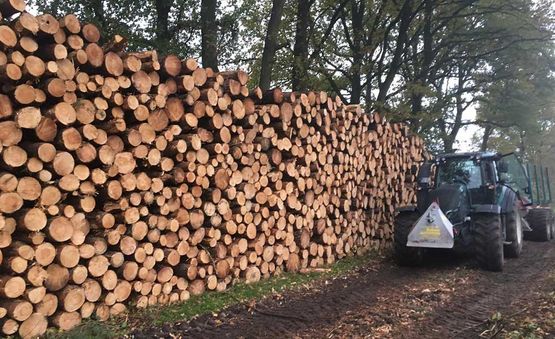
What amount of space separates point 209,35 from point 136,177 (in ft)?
27.3

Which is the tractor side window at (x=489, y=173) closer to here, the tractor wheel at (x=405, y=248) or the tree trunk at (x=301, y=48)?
the tractor wheel at (x=405, y=248)

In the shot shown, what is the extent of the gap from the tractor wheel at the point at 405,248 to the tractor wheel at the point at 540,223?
5416mm

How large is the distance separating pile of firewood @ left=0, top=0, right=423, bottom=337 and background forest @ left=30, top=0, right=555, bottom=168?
562cm

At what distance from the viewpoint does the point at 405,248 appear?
29.6 feet

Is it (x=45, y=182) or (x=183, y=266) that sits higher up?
(x=45, y=182)

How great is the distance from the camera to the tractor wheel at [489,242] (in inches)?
329

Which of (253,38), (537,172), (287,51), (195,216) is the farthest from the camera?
(253,38)

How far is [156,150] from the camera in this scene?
5934 mm

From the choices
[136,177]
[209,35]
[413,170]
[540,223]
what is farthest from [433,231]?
[209,35]

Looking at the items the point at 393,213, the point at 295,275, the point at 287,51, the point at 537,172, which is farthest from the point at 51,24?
the point at 537,172

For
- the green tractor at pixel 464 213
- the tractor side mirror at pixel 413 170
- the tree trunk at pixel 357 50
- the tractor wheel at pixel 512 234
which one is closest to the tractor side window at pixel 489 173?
the green tractor at pixel 464 213

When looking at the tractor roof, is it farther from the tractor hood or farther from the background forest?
the background forest

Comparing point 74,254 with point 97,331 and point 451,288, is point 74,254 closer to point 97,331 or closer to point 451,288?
point 97,331

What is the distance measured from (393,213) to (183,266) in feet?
22.0
